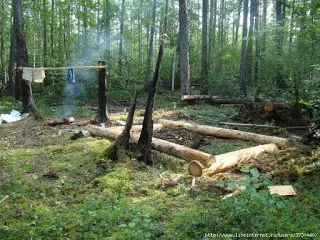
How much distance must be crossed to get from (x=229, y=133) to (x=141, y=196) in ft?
13.6

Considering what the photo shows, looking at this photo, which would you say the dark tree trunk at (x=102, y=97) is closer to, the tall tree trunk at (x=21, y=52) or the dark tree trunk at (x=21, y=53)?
the dark tree trunk at (x=21, y=53)

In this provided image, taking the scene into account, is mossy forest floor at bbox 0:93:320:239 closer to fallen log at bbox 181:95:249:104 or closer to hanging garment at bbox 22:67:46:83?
hanging garment at bbox 22:67:46:83

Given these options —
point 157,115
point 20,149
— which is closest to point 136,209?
point 20,149

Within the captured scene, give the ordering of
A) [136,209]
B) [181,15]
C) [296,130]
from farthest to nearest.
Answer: [181,15], [296,130], [136,209]

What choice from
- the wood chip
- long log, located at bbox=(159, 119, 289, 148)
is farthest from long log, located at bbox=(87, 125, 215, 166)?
long log, located at bbox=(159, 119, 289, 148)

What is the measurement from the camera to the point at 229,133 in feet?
26.1

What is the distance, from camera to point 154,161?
606 centimetres

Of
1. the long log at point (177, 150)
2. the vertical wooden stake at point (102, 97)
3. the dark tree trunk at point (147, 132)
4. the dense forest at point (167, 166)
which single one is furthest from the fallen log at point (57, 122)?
the dark tree trunk at point (147, 132)

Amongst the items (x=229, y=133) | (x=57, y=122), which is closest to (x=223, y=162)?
(x=229, y=133)

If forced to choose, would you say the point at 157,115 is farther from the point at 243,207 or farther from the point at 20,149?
the point at 243,207

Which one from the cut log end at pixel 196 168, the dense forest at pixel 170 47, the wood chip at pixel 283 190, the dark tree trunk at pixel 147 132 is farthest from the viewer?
the dense forest at pixel 170 47

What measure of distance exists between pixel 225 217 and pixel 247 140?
4395 millimetres

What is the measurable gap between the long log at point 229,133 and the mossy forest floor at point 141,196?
309 millimetres

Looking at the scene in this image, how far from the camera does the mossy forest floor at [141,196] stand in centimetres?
326
